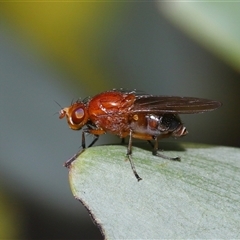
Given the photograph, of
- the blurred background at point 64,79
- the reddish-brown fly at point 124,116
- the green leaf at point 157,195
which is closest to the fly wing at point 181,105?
the reddish-brown fly at point 124,116

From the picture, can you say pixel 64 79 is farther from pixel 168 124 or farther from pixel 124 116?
pixel 168 124

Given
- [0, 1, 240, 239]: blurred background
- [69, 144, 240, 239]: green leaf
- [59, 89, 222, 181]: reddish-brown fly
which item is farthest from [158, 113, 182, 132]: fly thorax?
[69, 144, 240, 239]: green leaf

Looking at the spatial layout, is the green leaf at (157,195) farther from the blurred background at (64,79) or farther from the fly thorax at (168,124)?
the blurred background at (64,79)

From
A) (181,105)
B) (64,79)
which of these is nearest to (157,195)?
(181,105)

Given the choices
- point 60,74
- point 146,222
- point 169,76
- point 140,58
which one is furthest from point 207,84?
Answer: point 146,222

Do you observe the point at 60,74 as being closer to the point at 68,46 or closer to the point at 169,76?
the point at 68,46

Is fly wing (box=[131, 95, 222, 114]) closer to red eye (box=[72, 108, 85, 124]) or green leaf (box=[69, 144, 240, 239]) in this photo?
red eye (box=[72, 108, 85, 124])
